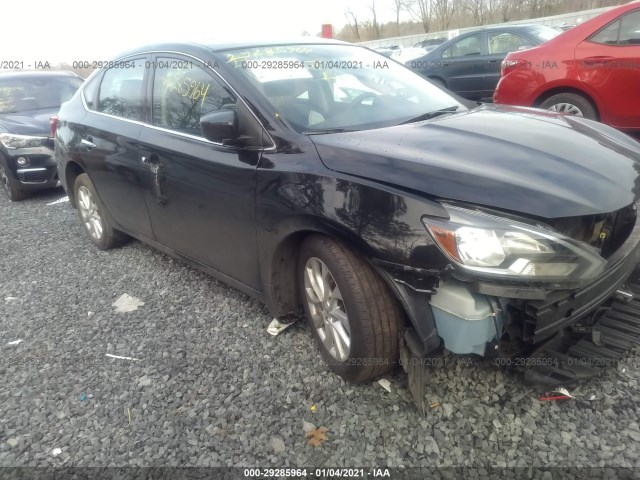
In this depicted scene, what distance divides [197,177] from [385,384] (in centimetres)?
153

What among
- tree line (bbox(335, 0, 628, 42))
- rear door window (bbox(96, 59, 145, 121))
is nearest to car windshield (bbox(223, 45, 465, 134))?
rear door window (bbox(96, 59, 145, 121))

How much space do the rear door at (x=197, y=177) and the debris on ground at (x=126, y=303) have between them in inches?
18.2

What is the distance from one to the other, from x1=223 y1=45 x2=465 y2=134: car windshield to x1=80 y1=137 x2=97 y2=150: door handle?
1634 mm

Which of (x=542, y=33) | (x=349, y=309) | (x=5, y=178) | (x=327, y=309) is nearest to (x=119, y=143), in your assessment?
(x=327, y=309)

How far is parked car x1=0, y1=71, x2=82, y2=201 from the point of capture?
611 cm

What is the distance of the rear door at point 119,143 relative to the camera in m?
3.40

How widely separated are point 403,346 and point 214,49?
2.03m

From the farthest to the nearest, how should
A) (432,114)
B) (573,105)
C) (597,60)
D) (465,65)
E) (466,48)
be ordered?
(466,48) → (465,65) → (573,105) → (597,60) → (432,114)

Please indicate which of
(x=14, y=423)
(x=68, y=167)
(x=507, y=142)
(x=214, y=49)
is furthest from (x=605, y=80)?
(x=14, y=423)

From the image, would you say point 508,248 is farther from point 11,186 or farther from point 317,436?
point 11,186

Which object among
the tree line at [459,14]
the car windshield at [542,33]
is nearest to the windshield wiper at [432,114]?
the car windshield at [542,33]

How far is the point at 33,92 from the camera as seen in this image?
7160 millimetres

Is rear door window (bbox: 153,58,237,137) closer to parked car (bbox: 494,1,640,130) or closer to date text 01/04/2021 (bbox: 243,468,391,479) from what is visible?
date text 01/04/2021 (bbox: 243,468,391,479)

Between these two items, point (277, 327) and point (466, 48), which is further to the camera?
point (466, 48)
